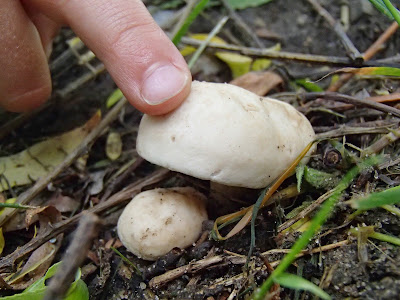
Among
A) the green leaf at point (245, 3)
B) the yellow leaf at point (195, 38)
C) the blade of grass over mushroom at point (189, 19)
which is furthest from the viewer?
the green leaf at point (245, 3)

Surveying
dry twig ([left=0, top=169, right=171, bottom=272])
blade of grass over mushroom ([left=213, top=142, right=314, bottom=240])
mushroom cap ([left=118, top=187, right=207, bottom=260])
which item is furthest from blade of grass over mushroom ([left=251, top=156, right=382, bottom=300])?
dry twig ([left=0, top=169, right=171, bottom=272])

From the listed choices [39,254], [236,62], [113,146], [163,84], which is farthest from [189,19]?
[39,254]

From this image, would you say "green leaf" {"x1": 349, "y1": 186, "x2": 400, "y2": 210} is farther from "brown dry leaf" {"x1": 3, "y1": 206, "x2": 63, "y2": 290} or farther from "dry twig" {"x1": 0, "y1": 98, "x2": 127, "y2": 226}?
"dry twig" {"x1": 0, "y1": 98, "x2": 127, "y2": 226}

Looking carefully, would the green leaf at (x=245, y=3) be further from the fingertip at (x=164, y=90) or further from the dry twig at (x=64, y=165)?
the fingertip at (x=164, y=90)

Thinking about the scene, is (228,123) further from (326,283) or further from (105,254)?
(105,254)

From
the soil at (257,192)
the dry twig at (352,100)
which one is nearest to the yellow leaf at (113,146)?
the soil at (257,192)

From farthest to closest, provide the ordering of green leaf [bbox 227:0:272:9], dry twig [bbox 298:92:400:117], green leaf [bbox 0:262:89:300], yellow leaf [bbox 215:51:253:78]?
1. green leaf [bbox 227:0:272:9]
2. yellow leaf [bbox 215:51:253:78]
3. dry twig [bbox 298:92:400:117]
4. green leaf [bbox 0:262:89:300]

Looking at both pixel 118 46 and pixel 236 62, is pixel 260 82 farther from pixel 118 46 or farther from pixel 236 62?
pixel 118 46
